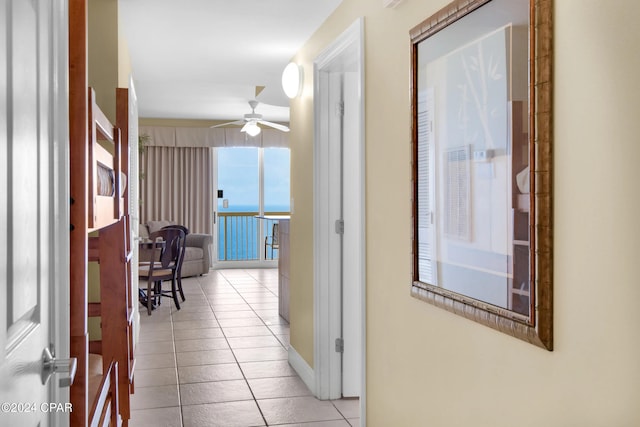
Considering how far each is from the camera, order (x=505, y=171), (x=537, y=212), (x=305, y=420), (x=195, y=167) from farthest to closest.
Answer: (x=195, y=167), (x=305, y=420), (x=505, y=171), (x=537, y=212)

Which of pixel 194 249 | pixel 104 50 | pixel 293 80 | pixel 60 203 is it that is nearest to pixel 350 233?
pixel 293 80

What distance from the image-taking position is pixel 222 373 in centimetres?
411

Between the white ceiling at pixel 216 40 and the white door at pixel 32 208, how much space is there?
7.26 ft

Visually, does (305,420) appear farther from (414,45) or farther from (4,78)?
(4,78)

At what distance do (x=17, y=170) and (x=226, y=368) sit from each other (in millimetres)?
3454

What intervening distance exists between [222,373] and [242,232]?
621 centimetres

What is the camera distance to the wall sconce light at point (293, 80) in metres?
4.07

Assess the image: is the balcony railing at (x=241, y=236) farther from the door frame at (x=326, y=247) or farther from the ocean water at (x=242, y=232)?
the door frame at (x=326, y=247)

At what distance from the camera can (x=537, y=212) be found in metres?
1.46


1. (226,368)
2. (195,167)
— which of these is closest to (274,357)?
(226,368)

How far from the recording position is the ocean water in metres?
10.2

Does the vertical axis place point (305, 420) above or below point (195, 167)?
below

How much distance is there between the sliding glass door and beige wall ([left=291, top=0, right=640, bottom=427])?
777 centimetres

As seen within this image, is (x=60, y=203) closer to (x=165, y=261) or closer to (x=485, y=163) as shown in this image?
(x=485, y=163)
